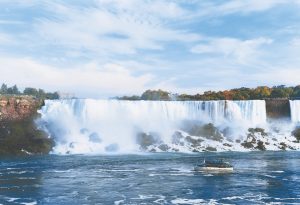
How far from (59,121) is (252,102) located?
33.1m

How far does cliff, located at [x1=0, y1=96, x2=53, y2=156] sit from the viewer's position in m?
74.3

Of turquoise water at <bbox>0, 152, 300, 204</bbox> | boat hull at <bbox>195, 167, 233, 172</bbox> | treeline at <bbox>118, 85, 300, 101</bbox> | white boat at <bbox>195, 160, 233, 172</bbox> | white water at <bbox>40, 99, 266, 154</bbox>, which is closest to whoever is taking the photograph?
turquoise water at <bbox>0, 152, 300, 204</bbox>

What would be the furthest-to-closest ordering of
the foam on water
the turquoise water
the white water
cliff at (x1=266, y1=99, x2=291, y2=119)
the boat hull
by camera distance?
cliff at (x1=266, y1=99, x2=291, y2=119) < the white water < the foam on water < the boat hull < the turquoise water

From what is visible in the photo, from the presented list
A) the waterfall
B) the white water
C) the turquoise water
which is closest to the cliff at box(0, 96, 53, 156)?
the white water

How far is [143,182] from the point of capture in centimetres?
4325

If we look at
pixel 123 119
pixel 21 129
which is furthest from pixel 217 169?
pixel 123 119

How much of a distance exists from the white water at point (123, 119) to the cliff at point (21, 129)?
1753 mm

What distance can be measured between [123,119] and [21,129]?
56.5 feet

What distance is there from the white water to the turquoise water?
1924cm

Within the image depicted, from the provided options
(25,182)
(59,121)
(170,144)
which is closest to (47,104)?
(59,121)

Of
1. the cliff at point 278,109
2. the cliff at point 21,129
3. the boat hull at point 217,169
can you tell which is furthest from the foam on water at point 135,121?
the boat hull at point 217,169

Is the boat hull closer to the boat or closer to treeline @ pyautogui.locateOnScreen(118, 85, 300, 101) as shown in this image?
the boat

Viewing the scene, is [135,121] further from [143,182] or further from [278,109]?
[143,182]

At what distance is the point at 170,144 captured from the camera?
80.4 metres
